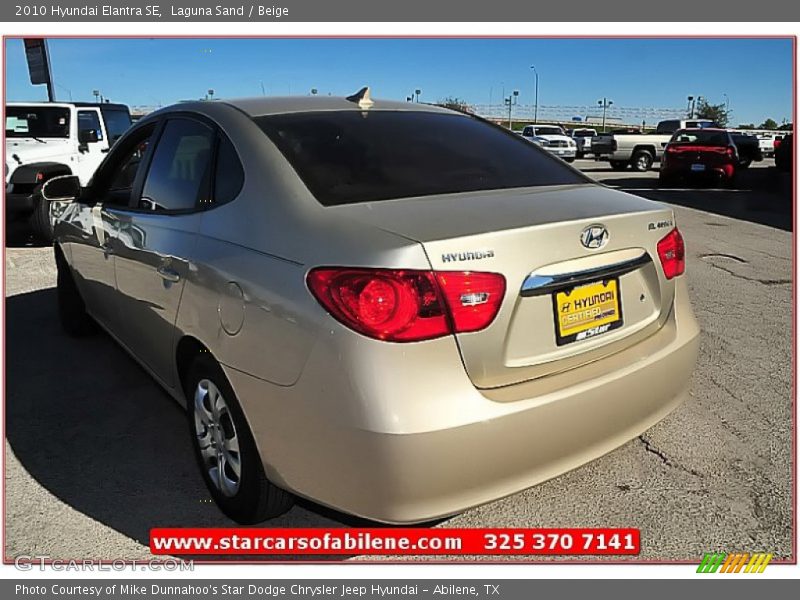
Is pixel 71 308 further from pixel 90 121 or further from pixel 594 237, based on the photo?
pixel 90 121

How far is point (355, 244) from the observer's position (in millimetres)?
2111

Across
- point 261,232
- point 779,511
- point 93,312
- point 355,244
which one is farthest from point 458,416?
point 93,312

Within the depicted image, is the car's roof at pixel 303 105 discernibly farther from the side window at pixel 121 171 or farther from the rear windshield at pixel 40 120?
the rear windshield at pixel 40 120

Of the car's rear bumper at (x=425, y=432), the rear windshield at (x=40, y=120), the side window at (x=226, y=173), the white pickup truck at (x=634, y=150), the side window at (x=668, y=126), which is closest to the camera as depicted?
the car's rear bumper at (x=425, y=432)

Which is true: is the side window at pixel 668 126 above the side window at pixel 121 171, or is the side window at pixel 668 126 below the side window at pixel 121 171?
below

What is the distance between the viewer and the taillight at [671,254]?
8.61ft

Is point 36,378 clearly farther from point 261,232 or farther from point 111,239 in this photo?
point 261,232

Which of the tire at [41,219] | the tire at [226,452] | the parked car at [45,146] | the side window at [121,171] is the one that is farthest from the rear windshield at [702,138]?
the tire at [226,452]

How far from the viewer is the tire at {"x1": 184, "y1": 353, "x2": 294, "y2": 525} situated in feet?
8.45

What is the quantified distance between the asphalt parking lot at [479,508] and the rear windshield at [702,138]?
13.5 m

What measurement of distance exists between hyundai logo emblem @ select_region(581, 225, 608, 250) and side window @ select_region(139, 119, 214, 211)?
1526mm

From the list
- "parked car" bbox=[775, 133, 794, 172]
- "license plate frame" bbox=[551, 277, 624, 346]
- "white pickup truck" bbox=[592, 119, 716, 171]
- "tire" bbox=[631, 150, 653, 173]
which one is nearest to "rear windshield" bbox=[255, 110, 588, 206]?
"license plate frame" bbox=[551, 277, 624, 346]

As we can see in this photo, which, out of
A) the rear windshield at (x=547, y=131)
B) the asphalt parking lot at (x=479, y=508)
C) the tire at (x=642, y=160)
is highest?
the rear windshield at (x=547, y=131)

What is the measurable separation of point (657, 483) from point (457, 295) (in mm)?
1569
